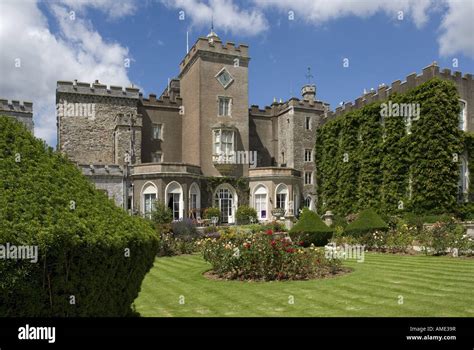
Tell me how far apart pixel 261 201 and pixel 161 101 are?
12.7m

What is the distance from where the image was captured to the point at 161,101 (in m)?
37.5

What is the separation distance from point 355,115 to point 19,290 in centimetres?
3118

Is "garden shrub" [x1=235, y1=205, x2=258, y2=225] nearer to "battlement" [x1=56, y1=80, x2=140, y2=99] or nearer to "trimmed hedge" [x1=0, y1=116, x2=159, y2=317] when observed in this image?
"battlement" [x1=56, y1=80, x2=140, y2=99]

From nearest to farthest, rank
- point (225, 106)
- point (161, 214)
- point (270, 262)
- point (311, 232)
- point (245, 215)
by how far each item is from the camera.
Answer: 1. point (270, 262)
2. point (311, 232)
3. point (161, 214)
4. point (245, 215)
5. point (225, 106)

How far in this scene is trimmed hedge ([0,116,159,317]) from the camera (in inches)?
159

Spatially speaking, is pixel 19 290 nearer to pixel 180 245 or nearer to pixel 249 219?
pixel 180 245

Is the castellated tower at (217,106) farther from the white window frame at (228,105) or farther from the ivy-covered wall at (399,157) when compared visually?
the ivy-covered wall at (399,157)

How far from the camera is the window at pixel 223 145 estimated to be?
1362 inches

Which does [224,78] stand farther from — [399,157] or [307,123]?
[399,157]

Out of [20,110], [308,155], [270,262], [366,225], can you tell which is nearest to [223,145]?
[308,155]

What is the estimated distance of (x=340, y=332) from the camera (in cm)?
464

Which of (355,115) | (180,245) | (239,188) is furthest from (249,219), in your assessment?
(180,245)

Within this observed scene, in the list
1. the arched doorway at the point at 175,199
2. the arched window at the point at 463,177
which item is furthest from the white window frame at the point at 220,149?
the arched window at the point at 463,177

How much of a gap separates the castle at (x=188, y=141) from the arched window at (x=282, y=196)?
80 mm
